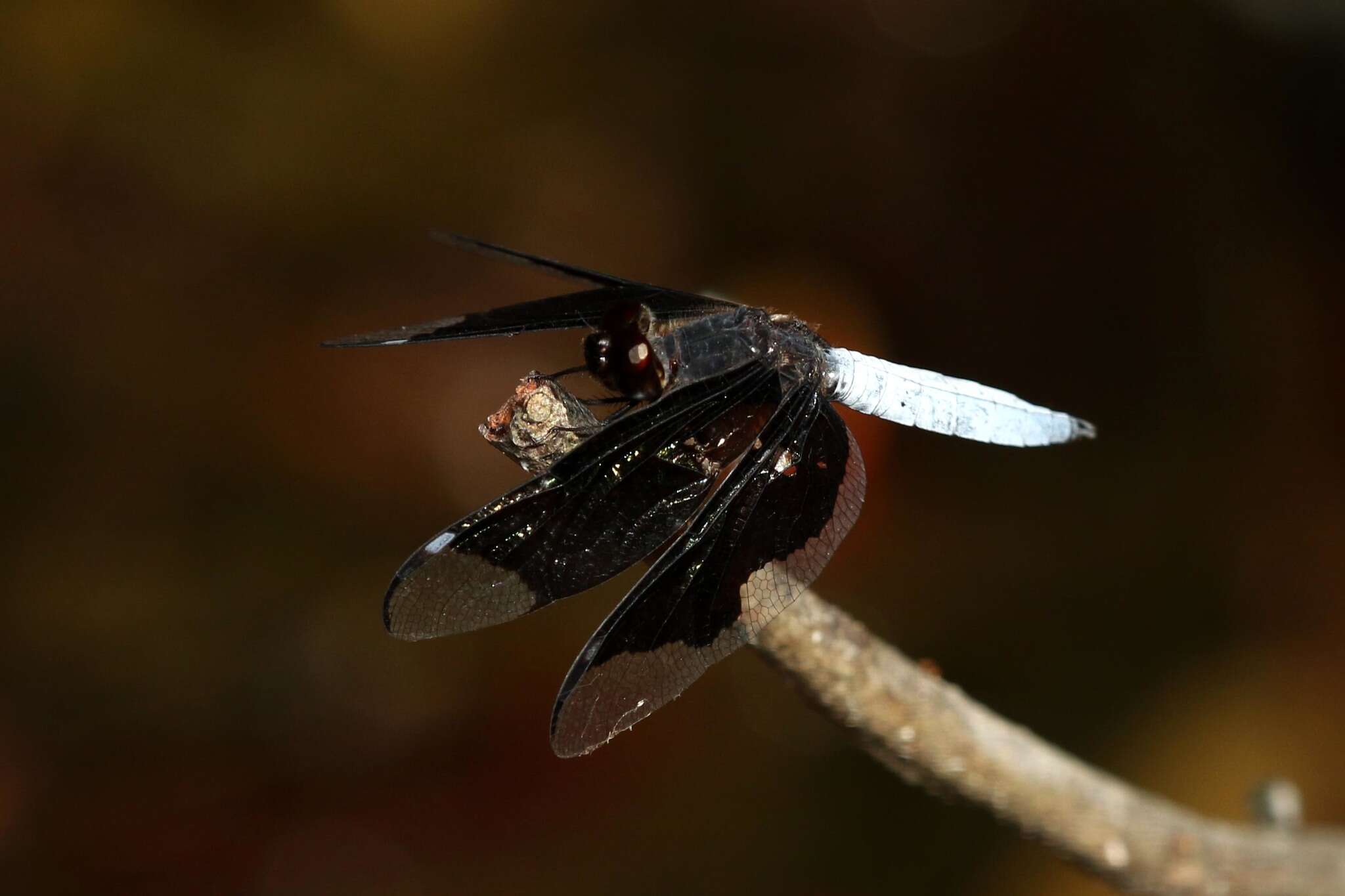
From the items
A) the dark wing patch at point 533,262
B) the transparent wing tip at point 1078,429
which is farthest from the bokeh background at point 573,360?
the dark wing patch at point 533,262

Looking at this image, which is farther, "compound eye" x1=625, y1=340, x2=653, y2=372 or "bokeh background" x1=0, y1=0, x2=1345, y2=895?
"bokeh background" x1=0, y1=0, x2=1345, y2=895

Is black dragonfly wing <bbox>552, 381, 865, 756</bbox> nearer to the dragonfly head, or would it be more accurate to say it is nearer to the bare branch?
the bare branch

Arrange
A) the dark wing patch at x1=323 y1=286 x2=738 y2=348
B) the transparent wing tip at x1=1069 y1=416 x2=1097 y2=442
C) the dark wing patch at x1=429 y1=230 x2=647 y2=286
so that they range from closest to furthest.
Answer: the dark wing patch at x1=429 y1=230 x2=647 y2=286, the dark wing patch at x1=323 y1=286 x2=738 y2=348, the transparent wing tip at x1=1069 y1=416 x2=1097 y2=442

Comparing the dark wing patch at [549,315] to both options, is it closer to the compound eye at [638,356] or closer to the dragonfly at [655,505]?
the dragonfly at [655,505]

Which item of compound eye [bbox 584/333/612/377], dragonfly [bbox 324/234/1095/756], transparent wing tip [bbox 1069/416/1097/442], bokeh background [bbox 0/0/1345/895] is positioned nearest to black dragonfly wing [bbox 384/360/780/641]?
Result: dragonfly [bbox 324/234/1095/756]

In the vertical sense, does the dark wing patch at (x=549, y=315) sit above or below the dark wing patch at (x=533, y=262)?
below

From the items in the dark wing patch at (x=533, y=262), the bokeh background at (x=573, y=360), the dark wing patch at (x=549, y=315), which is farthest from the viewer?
the bokeh background at (x=573, y=360)

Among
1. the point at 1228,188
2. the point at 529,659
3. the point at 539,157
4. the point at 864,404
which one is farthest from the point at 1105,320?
the point at 529,659

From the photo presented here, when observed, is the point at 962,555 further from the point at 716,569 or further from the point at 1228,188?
the point at 716,569

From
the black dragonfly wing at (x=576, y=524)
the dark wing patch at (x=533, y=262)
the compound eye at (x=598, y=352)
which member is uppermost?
the dark wing patch at (x=533, y=262)
